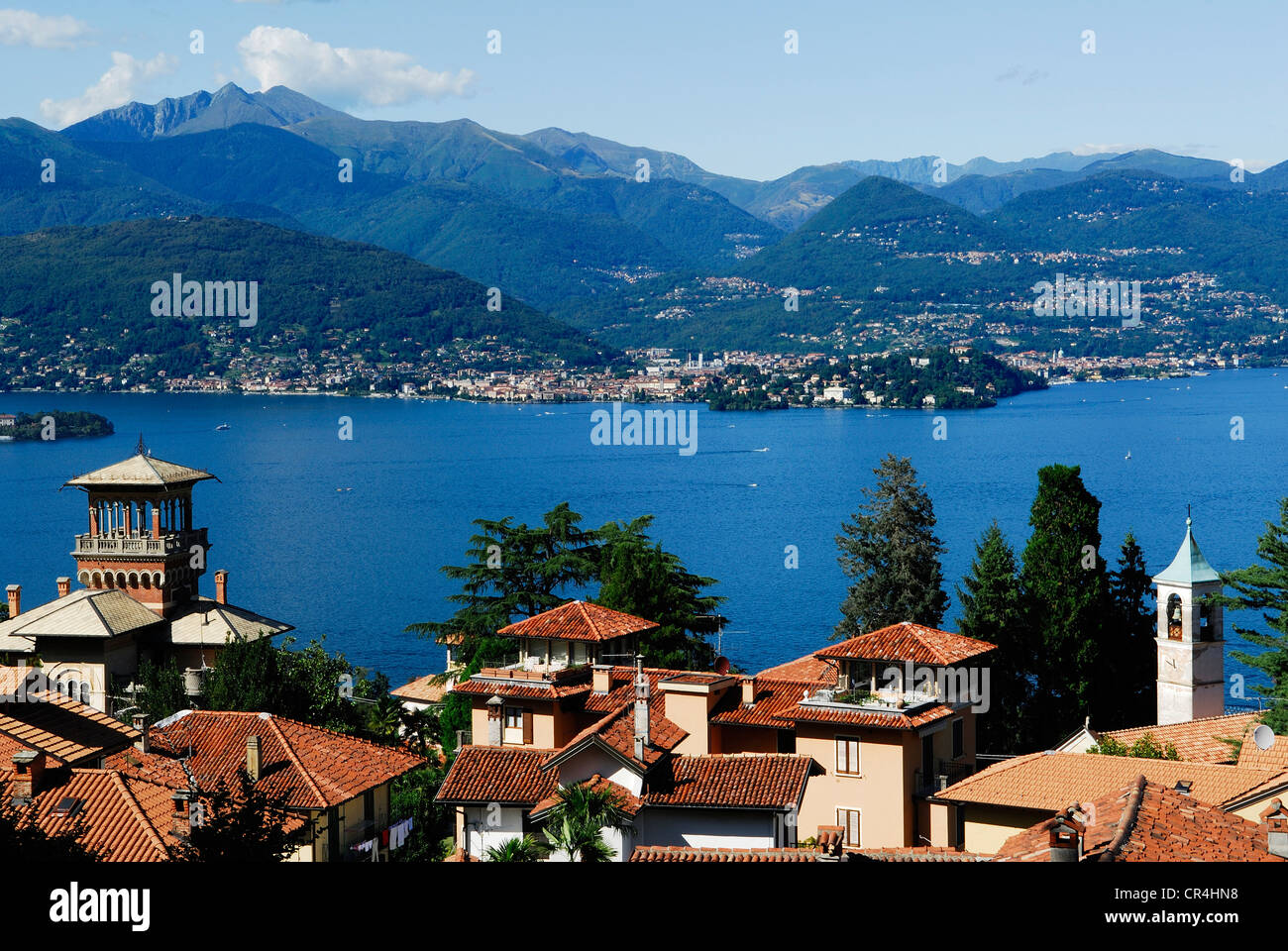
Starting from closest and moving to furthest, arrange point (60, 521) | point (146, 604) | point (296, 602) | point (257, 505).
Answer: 1. point (146, 604)
2. point (296, 602)
3. point (60, 521)
4. point (257, 505)

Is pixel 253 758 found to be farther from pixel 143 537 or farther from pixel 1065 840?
pixel 143 537

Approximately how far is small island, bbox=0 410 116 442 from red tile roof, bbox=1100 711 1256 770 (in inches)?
5045

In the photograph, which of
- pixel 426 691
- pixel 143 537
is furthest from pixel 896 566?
pixel 143 537

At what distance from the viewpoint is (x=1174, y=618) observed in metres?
25.8

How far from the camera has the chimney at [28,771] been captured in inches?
506

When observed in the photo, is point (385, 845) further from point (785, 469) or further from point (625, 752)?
point (785, 469)

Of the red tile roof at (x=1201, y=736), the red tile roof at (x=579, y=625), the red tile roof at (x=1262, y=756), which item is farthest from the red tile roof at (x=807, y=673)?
the red tile roof at (x=1262, y=756)

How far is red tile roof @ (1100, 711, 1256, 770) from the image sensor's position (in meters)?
19.6

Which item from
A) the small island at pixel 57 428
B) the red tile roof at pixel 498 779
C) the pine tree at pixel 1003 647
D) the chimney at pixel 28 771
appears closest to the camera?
the chimney at pixel 28 771

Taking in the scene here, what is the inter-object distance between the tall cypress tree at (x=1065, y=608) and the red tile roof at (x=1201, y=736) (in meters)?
5.19

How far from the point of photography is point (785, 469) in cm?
11069

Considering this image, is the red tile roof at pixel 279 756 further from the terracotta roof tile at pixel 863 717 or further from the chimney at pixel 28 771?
the terracotta roof tile at pixel 863 717
